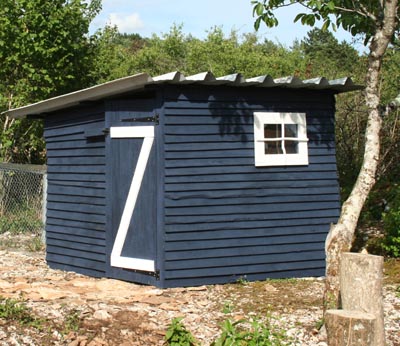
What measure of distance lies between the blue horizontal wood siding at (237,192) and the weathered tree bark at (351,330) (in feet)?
12.8

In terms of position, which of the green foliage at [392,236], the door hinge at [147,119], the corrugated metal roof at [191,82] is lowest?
the green foliage at [392,236]

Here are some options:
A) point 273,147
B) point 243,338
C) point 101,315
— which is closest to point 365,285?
point 243,338

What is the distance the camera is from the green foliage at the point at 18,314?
594 centimetres

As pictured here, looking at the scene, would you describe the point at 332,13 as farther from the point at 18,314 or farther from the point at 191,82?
the point at 18,314

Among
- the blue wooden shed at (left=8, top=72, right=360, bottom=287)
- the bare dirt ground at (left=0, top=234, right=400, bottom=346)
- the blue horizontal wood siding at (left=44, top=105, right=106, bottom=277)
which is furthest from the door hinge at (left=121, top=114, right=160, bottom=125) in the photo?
the bare dirt ground at (left=0, top=234, right=400, bottom=346)

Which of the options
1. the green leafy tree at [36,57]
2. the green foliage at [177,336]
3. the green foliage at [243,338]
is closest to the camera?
the green foliage at [243,338]

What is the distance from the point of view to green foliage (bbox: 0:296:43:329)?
5.94m

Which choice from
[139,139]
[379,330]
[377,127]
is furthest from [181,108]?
[379,330]

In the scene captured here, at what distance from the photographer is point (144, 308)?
22.5 ft

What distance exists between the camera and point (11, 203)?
1443cm

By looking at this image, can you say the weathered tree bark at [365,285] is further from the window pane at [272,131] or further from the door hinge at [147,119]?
the window pane at [272,131]

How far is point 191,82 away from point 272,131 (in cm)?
146

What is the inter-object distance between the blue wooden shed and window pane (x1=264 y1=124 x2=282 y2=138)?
0.02 metres

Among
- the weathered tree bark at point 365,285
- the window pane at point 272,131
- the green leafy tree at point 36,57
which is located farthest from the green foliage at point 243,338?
the green leafy tree at point 36,57
